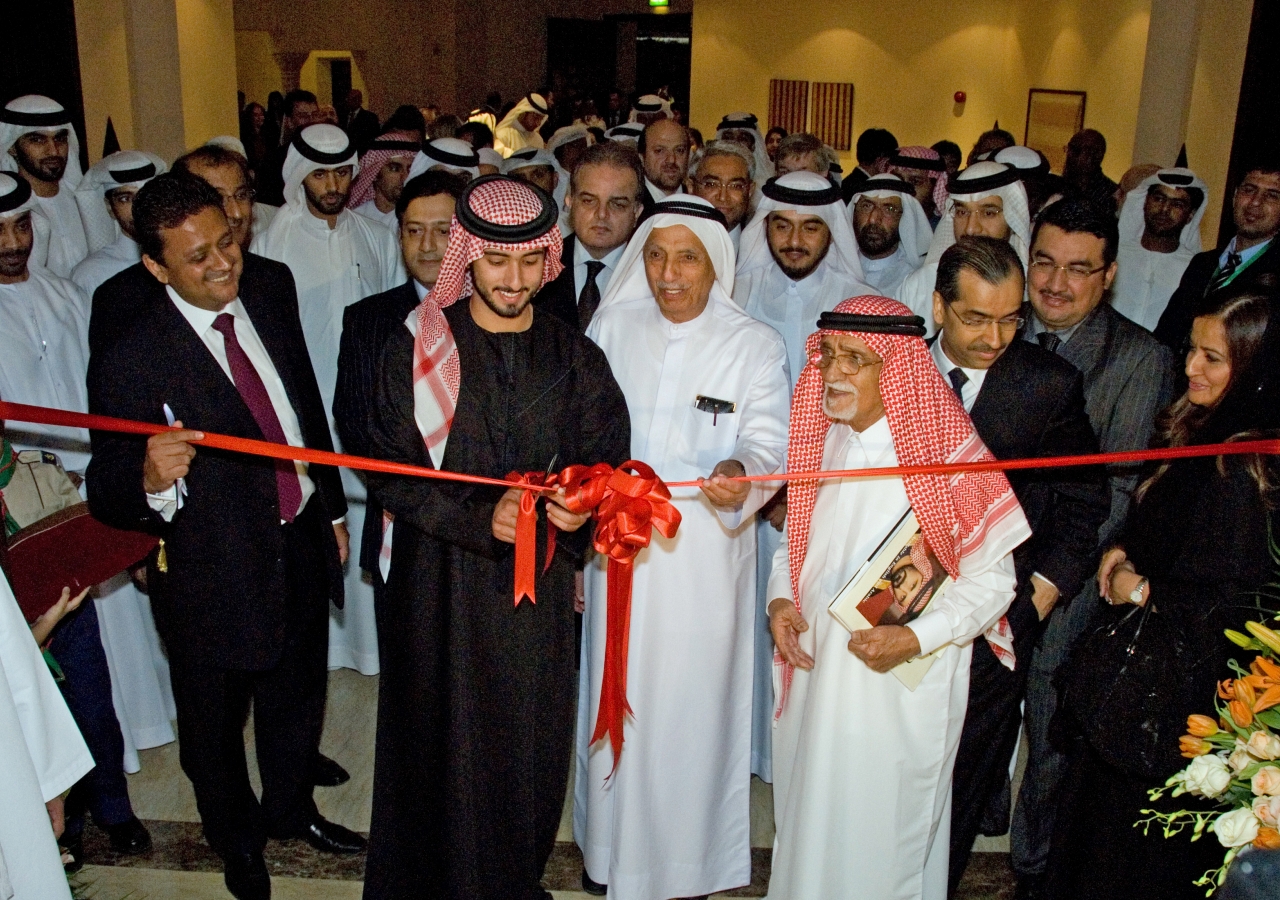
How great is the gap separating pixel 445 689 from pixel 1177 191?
4824 mm

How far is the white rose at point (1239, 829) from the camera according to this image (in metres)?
1.93

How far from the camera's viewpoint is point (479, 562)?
9.80 ft

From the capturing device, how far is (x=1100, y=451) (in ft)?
10.9

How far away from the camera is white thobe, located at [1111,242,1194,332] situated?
5.86 m

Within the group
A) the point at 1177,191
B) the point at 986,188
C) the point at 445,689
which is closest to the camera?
the point at 445,689

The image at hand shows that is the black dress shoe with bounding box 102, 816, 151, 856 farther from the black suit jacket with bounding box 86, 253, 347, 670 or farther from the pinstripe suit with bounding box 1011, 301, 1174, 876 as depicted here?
the pinstripe suit with bounding box 1011, 301, 1174, 876

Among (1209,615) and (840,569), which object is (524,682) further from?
(1209,615)

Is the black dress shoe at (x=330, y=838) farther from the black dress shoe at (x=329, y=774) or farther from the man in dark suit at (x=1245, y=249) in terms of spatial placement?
the man in dark suit at (x=1245, y=249)

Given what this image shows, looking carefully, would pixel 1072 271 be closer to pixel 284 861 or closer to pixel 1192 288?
pixel 1192 288

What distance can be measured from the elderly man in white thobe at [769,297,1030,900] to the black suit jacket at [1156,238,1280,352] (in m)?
2.49

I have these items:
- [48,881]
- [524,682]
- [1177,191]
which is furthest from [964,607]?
[1177,191]

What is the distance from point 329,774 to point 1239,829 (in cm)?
307

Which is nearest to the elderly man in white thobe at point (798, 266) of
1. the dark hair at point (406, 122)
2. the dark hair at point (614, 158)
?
the dark hair at point (614, 158)

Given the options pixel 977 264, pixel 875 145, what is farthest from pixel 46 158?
pixel 875 145
